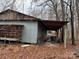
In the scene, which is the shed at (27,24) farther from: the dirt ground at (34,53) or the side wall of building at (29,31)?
the dirt ground at (34,53)

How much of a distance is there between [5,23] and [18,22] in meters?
1.54

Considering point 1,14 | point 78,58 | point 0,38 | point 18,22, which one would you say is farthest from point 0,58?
point 1,14

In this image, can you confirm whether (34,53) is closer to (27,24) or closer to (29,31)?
(29,31)

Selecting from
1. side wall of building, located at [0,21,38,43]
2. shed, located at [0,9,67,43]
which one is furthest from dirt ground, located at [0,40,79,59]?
shed, located at [0,9,67,43]

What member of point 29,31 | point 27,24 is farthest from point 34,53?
point 27,24

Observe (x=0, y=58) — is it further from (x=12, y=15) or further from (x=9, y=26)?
(x=12, y=15)

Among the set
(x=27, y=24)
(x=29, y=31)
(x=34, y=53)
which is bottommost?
(x=34, y=53)

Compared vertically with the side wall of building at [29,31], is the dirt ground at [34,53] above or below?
below

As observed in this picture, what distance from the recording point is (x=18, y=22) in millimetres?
20188

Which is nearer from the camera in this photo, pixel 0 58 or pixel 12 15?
pixel 0 58

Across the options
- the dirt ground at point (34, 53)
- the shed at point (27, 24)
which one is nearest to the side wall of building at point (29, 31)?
the shed at point (27, 24)

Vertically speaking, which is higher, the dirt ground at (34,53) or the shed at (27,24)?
the shed at (27,24)

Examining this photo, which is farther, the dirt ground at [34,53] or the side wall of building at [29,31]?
the side wall of building at [29,31]

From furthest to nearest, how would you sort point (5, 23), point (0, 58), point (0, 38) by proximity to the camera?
point (5, 23) → point (0, 38) → point (0, 58)
